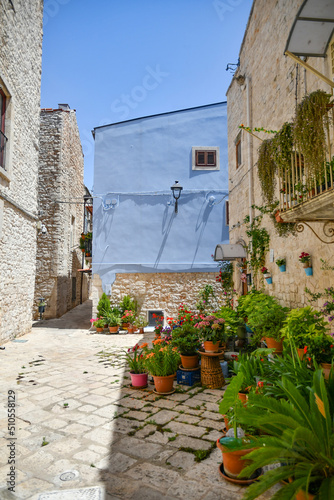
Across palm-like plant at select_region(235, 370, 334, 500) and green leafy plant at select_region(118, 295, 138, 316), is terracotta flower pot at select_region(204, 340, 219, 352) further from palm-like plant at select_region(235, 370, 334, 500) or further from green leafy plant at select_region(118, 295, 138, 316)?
green leafy plant at select_region(118, 295, 138, 316)

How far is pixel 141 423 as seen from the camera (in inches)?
156

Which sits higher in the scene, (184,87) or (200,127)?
(200,127)

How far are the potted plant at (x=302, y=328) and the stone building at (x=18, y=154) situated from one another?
756 cm

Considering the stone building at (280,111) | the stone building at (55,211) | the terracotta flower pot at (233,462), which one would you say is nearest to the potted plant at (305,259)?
the stone building at (280,111)

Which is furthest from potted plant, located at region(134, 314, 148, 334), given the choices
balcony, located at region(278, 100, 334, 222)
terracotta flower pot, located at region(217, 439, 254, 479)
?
terracotta flower pot, located at region(217, 439, 254, 479)

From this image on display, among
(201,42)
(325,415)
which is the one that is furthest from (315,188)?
(201,42)

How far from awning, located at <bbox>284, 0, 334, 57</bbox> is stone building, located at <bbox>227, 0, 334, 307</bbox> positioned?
0.04ft

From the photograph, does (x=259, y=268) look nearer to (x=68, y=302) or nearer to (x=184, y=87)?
(x=184, y=87)

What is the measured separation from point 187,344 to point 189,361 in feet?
0.95

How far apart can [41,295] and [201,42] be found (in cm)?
1245

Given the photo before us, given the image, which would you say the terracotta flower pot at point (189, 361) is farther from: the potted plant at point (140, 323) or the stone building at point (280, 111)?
the potted plant at point (140, 323)

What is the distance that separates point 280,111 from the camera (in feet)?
22.2

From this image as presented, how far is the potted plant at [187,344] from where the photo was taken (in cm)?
→ 553

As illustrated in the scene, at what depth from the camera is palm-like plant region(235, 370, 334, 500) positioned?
192 centimetres
